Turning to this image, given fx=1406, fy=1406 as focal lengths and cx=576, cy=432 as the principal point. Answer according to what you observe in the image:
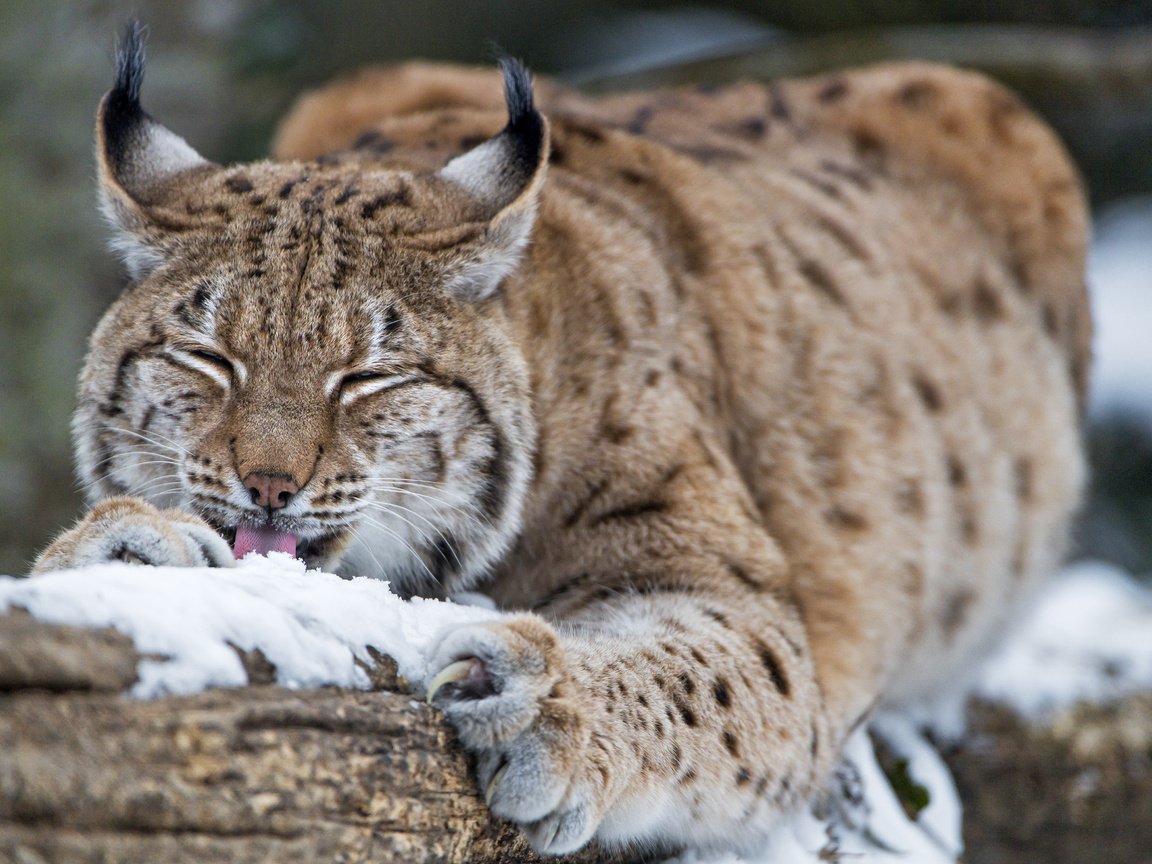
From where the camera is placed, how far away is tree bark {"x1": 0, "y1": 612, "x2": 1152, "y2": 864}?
215cm

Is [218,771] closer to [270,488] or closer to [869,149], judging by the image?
[270,488]

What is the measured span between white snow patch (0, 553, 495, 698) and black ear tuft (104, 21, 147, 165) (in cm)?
140

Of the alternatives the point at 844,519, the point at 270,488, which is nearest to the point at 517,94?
the point at 270,488

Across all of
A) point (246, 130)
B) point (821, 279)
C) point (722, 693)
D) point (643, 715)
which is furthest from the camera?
point (246, 130)

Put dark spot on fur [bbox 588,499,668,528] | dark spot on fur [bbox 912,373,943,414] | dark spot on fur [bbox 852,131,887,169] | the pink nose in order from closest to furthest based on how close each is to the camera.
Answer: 1. the pink nose
2. dark spot on fur [bbox 588,499,668,528]
3. dark spot on fur [bbox 912,373,943,414]
4. dark spot on fur [bbox 852,131,887,169]

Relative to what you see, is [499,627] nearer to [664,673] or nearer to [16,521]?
[664,673]

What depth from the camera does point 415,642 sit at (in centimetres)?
273

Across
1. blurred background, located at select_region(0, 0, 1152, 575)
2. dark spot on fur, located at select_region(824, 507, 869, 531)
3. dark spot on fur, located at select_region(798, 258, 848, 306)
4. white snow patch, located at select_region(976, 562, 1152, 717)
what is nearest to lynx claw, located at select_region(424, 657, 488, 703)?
dark spot on fur, located at select_region(824, 507, 869, 531)

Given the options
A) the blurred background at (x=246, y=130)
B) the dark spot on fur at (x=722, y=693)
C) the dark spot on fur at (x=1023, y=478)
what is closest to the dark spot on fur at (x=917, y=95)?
the dark spot on fur at (x=1023, y=478)

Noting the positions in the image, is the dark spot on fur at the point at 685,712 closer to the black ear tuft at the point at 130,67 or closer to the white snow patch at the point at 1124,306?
the black ear tuft at the point at 130,67

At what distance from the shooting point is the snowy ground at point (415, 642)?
2.32 meters

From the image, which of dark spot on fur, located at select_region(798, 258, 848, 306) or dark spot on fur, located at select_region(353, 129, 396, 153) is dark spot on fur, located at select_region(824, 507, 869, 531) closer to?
dark spot on fur, located at select_region(798, 258, 848, 306)

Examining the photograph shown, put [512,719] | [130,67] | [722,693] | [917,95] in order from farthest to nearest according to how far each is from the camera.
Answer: [917,95], [130,67], [722,693], [512,719]

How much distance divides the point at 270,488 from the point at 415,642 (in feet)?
1.99
